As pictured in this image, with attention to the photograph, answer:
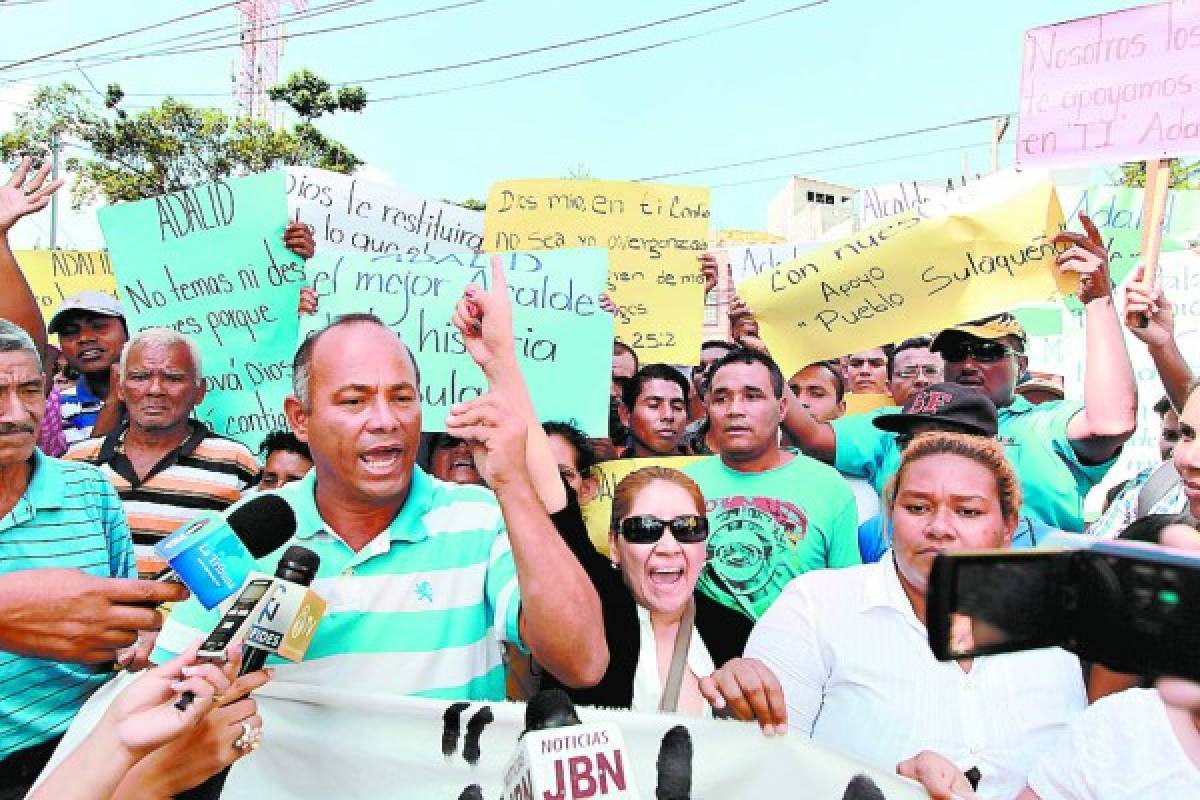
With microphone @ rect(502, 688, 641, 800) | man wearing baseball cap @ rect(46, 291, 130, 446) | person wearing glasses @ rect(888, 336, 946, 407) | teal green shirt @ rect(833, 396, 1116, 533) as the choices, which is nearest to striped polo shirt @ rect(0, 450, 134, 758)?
microphone @ rect(502, 688, 641, 800)

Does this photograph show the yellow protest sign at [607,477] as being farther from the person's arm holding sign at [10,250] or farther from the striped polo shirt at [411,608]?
the person's arm holding sign at [10,250]

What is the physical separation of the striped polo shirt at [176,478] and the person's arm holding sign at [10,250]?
0.49 meters

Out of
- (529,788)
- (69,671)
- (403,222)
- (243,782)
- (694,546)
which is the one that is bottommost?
(243,782)

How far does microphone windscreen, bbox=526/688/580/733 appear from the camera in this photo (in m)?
1.33

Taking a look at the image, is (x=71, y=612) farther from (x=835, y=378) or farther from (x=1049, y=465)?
(x=835, y=378)

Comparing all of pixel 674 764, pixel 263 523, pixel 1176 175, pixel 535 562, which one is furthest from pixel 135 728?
pixel 1176 175

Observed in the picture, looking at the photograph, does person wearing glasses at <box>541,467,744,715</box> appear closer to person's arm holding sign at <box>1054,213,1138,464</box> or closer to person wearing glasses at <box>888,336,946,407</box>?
person's arm holding sign at <box>1054,213,1138,464</box>

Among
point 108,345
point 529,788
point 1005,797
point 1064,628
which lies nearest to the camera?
point 1064,628

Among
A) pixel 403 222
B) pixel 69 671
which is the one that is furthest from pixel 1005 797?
pixel 403 222

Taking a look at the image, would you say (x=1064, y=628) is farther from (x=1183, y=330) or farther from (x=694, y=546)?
(x=1183, y=330)

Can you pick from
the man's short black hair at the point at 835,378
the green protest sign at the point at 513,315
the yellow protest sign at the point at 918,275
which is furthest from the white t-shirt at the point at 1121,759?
the man's short black hair at the point at 835,378

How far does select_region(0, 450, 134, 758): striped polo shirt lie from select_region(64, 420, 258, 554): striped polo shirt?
38.1 inches

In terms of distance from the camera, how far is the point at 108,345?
4.75m

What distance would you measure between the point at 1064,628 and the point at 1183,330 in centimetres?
549
